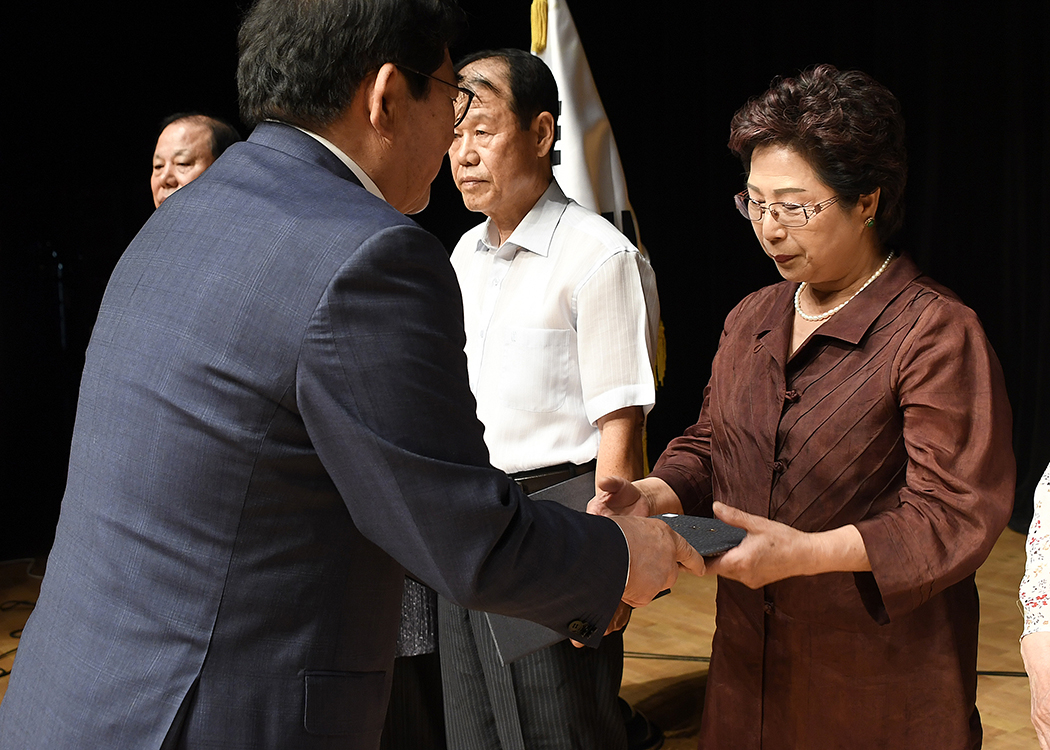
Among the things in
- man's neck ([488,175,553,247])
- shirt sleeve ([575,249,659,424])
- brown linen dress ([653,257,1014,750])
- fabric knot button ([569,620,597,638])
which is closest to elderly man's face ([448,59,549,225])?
man's neck ([488,175,553,247])

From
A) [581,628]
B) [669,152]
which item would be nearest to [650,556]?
[581,628]

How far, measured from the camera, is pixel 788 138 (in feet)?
4.90

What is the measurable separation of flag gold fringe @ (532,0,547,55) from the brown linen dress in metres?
1.45

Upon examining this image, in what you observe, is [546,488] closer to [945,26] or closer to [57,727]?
[57,727]

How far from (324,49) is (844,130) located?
79 cm

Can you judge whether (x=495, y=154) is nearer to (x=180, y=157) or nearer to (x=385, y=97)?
(x=385, y=97)

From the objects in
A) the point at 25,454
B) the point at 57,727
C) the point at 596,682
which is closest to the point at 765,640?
the point at 596,682

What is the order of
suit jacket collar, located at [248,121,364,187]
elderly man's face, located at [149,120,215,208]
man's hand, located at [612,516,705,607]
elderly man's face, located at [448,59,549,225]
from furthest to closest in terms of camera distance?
1. elderly man's face, located at [149,120,215,208]
2. elderly man's face, located at [448,59,549,225]
3. man's hand, located at [612,516,705,607]
4. suit jacket collar, located at [248,121,364,187]

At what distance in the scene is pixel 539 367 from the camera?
6.45 feet

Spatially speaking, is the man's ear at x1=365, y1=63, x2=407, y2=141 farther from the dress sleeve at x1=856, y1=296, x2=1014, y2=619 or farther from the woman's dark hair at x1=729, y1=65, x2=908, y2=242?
the dress sleeve at x1=856, y1=296, x2=1014, y2=619

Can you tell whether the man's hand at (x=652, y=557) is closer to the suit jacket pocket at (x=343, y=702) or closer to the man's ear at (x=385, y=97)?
the suit jacket pocket at (x=343, y=702)

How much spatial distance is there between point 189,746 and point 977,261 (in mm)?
4841

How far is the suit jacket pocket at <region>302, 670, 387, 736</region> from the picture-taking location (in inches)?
40.0

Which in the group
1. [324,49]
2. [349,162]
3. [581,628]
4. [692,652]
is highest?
[324,49]
